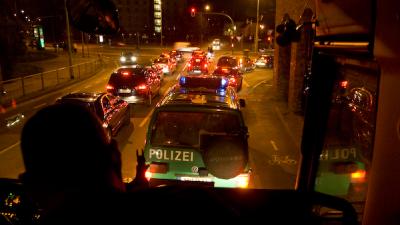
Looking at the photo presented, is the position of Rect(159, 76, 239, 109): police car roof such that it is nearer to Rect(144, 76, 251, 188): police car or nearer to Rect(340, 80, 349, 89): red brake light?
Rect(144, 76, 251, 188): police car

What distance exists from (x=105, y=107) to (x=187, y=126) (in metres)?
7.38

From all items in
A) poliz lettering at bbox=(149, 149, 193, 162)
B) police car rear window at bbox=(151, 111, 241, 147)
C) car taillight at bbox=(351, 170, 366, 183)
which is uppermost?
car taillight at bbox=(351, 170, 366, 183)

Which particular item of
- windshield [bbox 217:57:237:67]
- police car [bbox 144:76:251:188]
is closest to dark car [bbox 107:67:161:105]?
windshield [bbox 217:57:237:67]

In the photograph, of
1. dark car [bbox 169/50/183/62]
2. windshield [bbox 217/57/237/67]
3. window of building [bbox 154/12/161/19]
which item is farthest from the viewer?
window of building [bbox 154/12/161/19]

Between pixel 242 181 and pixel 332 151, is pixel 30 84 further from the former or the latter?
pixel 332 151

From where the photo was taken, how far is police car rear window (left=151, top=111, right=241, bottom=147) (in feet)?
20.3

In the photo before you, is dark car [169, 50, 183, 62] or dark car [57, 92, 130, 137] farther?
dark car [169, 50, 183, 62]

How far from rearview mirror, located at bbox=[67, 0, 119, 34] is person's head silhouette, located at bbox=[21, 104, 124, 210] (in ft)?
5.71

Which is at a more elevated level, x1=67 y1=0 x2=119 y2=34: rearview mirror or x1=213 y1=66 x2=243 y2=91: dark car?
x1=67 y1=0 x2=119 y2=34: rearview mirror

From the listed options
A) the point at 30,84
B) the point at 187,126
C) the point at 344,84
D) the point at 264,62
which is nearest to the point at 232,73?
the point at 30,84

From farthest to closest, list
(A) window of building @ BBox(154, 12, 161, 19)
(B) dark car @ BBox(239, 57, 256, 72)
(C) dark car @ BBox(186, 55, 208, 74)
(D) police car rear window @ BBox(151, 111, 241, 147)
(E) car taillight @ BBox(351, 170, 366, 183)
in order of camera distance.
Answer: (A) window of building @ BBox(154, 12, 161, 19) → (B) dark car @ BBox(239, 57, 256, 72) → (C) dark car @ BBox(186, 55, 208, 74) → (D) police car rear window @ BBox(151, 111, 241, 147) → (E) car taillight @ BBox(351, 170, 366, 183)

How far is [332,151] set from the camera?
11.1 ft

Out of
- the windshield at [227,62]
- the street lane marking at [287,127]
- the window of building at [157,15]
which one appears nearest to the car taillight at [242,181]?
the street lane marking at [287,127]

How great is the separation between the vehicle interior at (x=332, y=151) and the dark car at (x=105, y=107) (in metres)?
9.00
